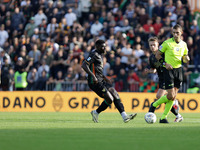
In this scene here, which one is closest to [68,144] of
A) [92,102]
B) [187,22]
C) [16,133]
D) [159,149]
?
[159,149]

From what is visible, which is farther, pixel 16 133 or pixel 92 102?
pixel 92 102

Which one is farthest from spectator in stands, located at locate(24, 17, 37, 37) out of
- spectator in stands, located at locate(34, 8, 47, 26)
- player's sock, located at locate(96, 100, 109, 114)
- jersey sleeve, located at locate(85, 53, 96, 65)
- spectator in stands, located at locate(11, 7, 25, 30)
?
jersey sleeve, located at locate(85, 53, 96, 65)

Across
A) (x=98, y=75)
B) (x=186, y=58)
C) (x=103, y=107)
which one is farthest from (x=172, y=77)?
(x=103, y=107)

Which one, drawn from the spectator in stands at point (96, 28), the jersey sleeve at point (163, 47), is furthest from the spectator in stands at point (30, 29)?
the jersey sleeve at point (163, 47)

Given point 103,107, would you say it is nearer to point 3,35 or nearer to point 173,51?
point 173,51

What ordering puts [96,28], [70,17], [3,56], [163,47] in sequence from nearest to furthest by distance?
1. [163,47]
2. [3,56]
3. [96,28]
4. [70,17]

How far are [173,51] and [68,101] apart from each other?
989 centimetres

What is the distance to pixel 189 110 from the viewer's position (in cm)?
2150

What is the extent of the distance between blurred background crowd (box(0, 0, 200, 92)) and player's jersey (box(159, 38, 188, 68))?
9111mm

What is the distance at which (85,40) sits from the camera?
957 inches

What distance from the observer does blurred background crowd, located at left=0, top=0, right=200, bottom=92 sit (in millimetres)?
22047

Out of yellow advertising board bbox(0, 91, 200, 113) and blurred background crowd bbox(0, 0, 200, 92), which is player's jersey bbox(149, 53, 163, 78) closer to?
yellow advertising board bbox(0, 91, 200, 113)

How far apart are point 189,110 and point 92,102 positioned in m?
3.89

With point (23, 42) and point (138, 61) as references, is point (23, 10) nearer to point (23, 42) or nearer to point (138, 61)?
point (23, 42)
